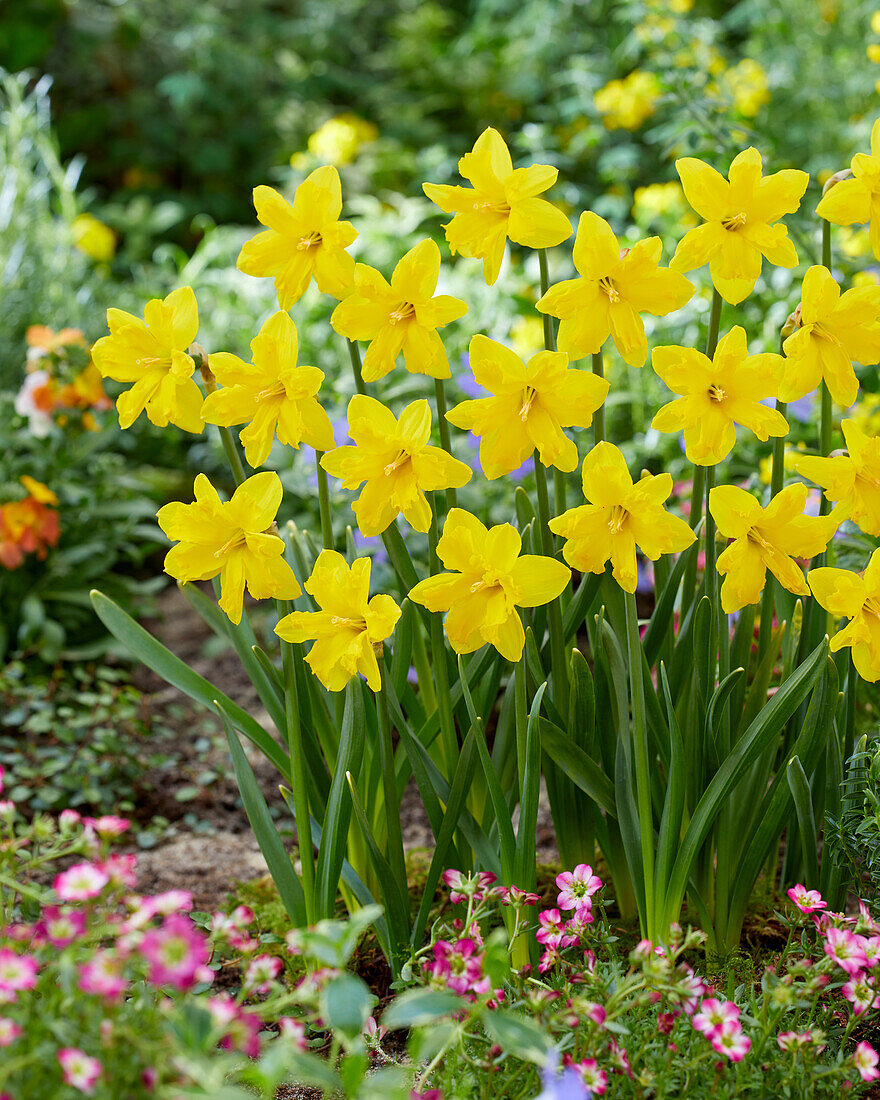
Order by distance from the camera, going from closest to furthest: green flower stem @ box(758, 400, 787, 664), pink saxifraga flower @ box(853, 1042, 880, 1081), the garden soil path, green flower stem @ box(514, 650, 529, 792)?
pink saxifraga flower @ box(853, 1042, 880, 1081) < green flower stem @ box(514, 650, 529, 792) < green flower stem @ box(758, 400, 787, 664) < the garden soil path

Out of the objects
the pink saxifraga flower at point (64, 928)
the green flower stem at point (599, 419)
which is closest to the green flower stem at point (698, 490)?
the green flower stem at point (599, 419)

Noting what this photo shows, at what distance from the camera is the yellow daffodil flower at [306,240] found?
1044mm

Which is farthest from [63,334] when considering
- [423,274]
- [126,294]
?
[423,274]

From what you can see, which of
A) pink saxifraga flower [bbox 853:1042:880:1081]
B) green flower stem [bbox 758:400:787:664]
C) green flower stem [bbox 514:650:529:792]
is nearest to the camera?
pink saxifraga flower [bbox 853:1042:880:1081]

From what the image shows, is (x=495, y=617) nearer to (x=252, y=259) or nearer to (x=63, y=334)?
(x=252, y=259)

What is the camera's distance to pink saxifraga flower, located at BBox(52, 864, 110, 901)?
78 cm

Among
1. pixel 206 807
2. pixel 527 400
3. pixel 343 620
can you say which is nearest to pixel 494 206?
pixel 527 400

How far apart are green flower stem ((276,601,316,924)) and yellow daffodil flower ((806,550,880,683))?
1.92 ft

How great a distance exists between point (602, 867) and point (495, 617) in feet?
2.39

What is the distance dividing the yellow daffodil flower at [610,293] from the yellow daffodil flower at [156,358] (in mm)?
402

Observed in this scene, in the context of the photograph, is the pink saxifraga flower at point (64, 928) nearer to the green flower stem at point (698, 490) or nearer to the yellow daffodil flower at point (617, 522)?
the yellow daffodil flower at point (617, 522)

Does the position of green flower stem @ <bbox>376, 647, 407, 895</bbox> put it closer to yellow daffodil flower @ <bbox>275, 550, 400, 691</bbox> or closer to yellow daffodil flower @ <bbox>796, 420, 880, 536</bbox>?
yellow daffodil flower @ <bbox>275, 550, 400, 691</bbox>

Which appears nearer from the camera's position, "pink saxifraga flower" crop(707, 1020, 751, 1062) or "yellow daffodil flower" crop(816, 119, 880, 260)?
"pink saxifraga flower" crop(707, 1020, 751, 1062)

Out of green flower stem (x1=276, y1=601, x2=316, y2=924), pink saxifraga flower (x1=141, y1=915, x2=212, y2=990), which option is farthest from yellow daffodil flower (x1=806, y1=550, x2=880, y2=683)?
pink saxifraga flower (x1=141, y1=915, x2=212, y2=990)
